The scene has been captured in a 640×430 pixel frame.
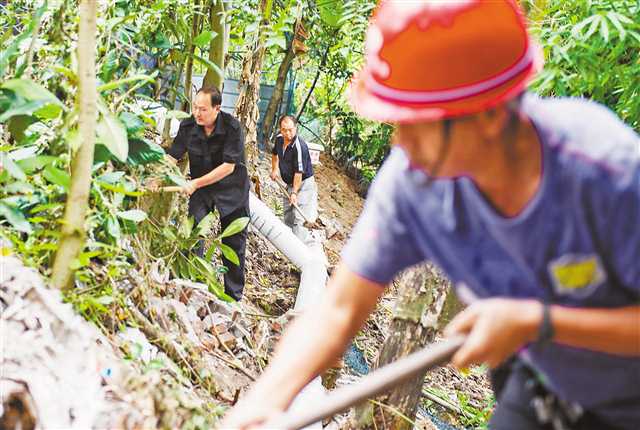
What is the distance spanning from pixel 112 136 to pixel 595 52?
2442mm

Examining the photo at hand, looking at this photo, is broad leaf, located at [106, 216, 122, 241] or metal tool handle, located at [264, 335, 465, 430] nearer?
metal tool handle, located at [264, 335, 465, 430]

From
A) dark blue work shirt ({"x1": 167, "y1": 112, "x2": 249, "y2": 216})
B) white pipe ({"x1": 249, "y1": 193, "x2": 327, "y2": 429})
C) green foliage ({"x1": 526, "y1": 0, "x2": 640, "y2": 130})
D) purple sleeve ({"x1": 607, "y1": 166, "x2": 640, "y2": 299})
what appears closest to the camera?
purple sleeve ({"x1": 607, "y1": 166, "x2": 640, "y2": 299})

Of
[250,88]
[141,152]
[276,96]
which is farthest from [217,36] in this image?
[276,96]

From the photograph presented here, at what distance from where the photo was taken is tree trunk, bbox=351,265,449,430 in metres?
3.48

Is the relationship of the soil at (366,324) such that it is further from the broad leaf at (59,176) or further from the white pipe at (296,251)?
the broad leaf at (59,176)

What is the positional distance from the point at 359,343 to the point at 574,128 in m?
5.44

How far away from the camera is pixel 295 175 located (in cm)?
790

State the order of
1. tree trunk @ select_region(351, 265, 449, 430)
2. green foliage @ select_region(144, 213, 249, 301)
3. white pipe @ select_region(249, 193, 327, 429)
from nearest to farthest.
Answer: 1. tree trunk @ select_region(351, 265, 449, 430)
2. green foliage @ select_region(144, 213, 249, 301)
3. white pipe @ select_region(249, 193, 327, 429)

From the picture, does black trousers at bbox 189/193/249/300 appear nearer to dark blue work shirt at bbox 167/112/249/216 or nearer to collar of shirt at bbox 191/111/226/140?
dark blue work shirt at bbox 167/112/249/216

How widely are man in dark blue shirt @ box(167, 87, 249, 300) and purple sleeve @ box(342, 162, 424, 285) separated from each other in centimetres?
362

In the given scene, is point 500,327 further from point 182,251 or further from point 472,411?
point 472,411

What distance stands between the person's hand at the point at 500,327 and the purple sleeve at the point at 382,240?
0.24 metres

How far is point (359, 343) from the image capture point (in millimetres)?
6398

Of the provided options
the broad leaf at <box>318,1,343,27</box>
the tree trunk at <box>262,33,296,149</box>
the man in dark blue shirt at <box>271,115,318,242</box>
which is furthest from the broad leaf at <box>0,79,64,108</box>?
the tree trunk at <box>262,33,296,149</box>
